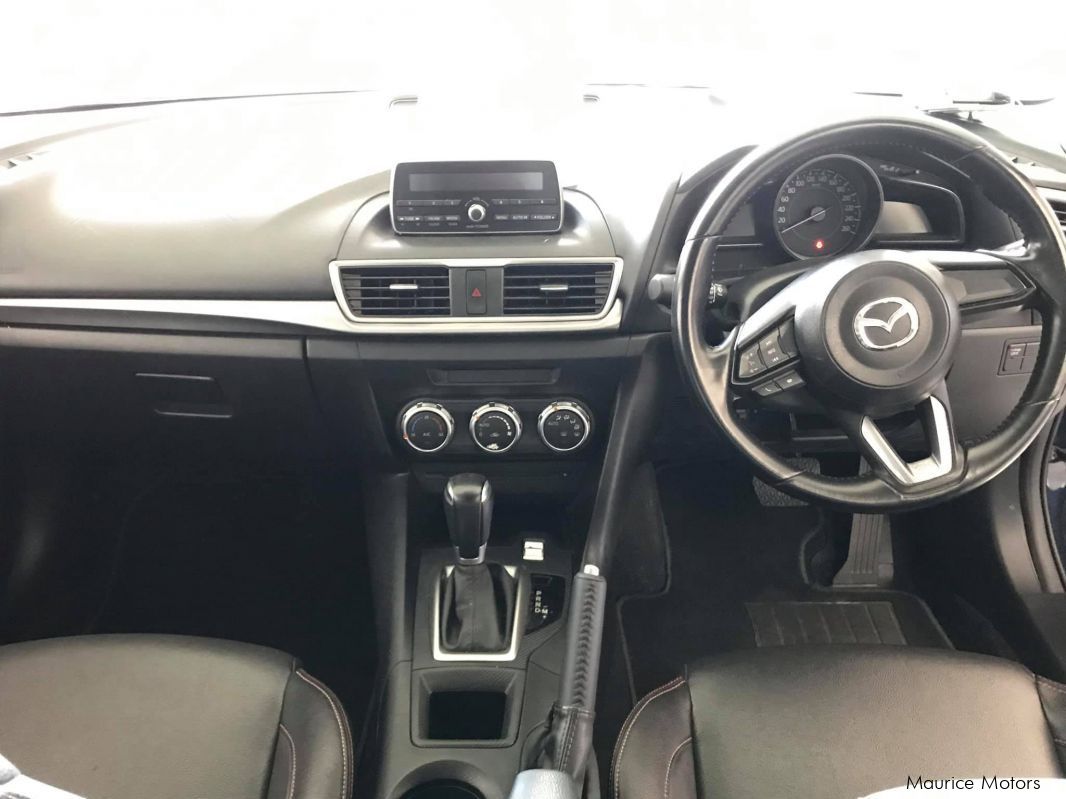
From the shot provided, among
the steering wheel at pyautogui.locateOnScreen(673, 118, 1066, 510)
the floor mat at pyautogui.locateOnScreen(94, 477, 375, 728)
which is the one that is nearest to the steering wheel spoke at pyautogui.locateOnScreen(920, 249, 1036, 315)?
the steering wheel at pyautogui.locateOnScreen(673, 118, 1066, 510)

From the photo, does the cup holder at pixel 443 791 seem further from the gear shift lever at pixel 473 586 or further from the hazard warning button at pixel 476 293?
the hazard warning button at pixel 476 293

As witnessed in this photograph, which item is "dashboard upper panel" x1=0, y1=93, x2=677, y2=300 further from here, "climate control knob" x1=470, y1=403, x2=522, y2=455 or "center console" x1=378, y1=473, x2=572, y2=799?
"center console" x1=378, y1=473, x2=572, y2=799

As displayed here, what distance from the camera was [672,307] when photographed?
117cm

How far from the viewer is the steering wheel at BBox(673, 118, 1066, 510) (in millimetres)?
1098

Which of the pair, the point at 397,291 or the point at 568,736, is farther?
the point at 397,291

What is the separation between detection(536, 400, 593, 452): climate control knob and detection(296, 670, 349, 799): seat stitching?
21.7 inches

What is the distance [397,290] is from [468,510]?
0.37m

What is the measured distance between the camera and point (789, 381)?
3.83ft

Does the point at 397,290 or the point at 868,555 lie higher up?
the point at 397,290

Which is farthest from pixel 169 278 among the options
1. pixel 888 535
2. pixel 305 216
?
pixel 888 535

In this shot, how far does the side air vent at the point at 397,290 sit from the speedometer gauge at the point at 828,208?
53 cm

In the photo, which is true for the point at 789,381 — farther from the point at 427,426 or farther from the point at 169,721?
the point at 169,721

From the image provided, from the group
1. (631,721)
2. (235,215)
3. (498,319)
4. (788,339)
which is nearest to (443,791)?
(631,721)

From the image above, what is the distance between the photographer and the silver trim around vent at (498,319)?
1.36m
